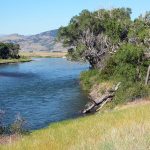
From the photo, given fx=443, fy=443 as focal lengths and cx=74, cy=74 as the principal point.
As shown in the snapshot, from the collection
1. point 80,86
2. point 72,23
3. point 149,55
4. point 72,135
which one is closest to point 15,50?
point 72,23

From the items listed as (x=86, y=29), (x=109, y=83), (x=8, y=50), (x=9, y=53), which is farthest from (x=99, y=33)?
(x=9, y=53)

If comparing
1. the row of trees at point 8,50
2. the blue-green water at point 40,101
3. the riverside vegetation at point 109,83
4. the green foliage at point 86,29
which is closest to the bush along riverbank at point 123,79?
the riverside vegetation at point 109,83

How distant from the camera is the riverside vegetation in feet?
40.8

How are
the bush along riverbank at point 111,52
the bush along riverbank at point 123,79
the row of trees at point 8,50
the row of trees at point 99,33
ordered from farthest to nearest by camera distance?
the row of trees at point 8,50, the row of trees at point 99,33, the bush along riverbank at point 111,52, the bush along riverbank at point 123,79

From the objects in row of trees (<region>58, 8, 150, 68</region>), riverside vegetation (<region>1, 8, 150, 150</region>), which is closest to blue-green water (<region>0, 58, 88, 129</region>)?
riverside vegetation (<region>1, 8, 150, 150</region>)

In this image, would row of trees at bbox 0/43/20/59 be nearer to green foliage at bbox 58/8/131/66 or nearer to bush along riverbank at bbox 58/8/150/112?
green foliage at bbox 58/8/131/66

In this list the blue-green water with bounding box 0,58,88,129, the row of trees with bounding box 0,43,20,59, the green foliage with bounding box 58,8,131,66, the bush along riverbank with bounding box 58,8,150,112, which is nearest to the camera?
the blue-green water with bounding box 0,58,88,129

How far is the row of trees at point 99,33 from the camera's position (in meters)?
72.5

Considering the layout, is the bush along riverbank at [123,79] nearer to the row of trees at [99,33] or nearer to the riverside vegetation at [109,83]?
the riverside vegetation at [109,83]

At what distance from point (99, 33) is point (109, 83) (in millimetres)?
29873

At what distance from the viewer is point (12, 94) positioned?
228 feet

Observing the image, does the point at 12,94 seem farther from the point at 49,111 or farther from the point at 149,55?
the point at 149,55

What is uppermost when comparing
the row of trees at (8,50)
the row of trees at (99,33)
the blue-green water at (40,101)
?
the row of trees at (99,33)

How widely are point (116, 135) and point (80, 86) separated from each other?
2623 inches
